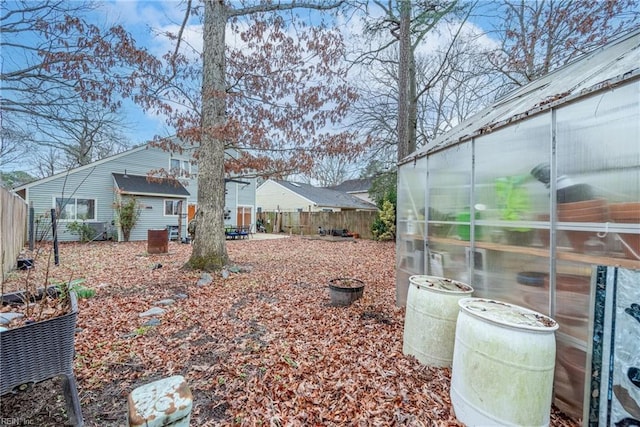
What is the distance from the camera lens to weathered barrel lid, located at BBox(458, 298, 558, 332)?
2.07m

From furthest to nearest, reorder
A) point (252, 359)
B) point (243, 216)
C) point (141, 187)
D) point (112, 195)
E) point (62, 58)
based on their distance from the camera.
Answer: point (243, 216) → point (141, 187) → point (112, 195) → point (62, 58) → point (252, 359)

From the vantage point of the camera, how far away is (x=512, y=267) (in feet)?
9.51

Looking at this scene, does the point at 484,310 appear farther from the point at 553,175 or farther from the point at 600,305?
the point at 553,175

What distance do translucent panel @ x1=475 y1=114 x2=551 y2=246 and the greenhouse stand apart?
0.01 meters

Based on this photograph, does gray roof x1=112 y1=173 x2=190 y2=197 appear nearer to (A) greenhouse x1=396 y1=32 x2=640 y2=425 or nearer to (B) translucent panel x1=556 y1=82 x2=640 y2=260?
(A) greenhouse x1=396 y1=32 x2=640 y2=425

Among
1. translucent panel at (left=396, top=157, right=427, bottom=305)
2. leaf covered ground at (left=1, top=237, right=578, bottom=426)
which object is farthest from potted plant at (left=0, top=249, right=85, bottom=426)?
translucent panel at (left=396, top=157, right=427, bottom=305)

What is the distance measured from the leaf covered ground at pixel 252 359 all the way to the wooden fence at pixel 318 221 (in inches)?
479

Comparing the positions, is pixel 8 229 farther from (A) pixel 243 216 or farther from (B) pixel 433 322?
(A) pixel 243 216

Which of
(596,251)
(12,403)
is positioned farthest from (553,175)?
(12,403)

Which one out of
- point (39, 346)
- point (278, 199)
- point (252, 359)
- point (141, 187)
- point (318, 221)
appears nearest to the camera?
point (39, 346)

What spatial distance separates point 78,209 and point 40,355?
15286 mm

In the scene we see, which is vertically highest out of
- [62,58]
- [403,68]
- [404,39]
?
[404,39]

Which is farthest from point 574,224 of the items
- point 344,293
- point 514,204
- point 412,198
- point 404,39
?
point 404,39

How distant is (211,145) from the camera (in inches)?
284
